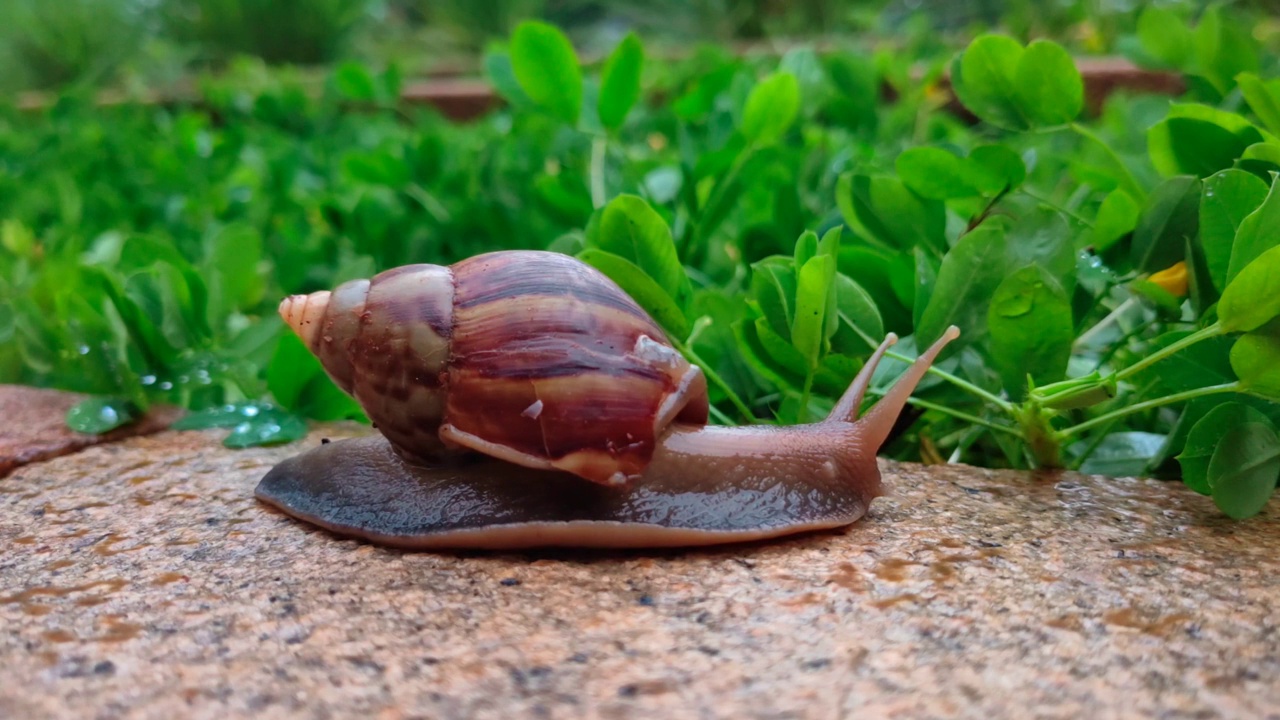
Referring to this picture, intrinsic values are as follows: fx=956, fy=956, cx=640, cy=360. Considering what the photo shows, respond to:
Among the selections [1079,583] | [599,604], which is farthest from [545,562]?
[1079,583]

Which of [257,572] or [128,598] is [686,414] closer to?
[257,572]

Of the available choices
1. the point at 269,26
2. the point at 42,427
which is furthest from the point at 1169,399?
the point at 269,26

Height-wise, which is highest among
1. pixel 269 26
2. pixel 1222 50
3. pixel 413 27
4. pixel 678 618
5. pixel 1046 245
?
pixel 413 27

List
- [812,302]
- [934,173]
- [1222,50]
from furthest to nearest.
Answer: [1222,50]
[934,173]
[812,302]

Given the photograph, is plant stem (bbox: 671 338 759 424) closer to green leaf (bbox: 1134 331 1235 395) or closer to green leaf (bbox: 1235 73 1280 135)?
green leaf (bbox: 1134 331 1235 395)

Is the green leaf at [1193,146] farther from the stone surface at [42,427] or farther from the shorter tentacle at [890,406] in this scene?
the stone surface at [42,427]

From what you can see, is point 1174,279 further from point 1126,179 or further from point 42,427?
point 42,427

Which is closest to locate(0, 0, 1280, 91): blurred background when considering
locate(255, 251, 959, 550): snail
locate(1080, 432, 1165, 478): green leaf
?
locate(1080, 432, 1165, 478): green leaf
